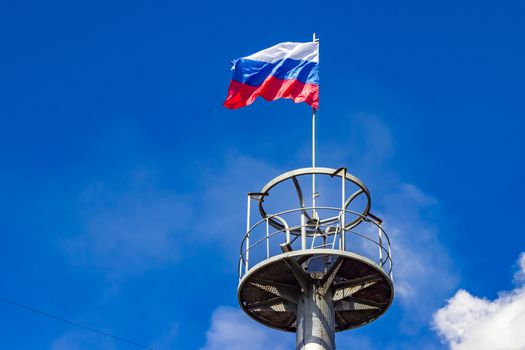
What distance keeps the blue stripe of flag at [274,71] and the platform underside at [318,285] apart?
7287mm

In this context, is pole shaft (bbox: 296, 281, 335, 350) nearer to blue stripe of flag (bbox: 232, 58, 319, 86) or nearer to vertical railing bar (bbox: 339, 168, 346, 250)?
vertical railing bar (bbox: 339, 168, 346, 250)

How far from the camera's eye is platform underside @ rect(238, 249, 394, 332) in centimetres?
2491

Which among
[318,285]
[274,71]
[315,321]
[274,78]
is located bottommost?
[315,321]

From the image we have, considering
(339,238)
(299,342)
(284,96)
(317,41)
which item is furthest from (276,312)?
(317,41)

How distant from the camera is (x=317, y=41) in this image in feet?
104

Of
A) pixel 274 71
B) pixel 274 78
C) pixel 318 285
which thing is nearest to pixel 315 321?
pixel 318 285

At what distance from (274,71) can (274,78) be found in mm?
302

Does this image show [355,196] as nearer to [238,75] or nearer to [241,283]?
[241,283]

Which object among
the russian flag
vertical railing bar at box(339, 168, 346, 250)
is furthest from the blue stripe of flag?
vertical railing bar at box(339, 168, 346, 250)

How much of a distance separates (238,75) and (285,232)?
7094mm

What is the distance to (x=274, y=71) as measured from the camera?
30.2 m

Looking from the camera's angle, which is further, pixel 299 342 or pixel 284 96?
pixel 284 96

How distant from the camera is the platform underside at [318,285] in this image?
24906 millimetres

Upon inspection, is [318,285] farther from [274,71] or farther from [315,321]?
[274,71]
